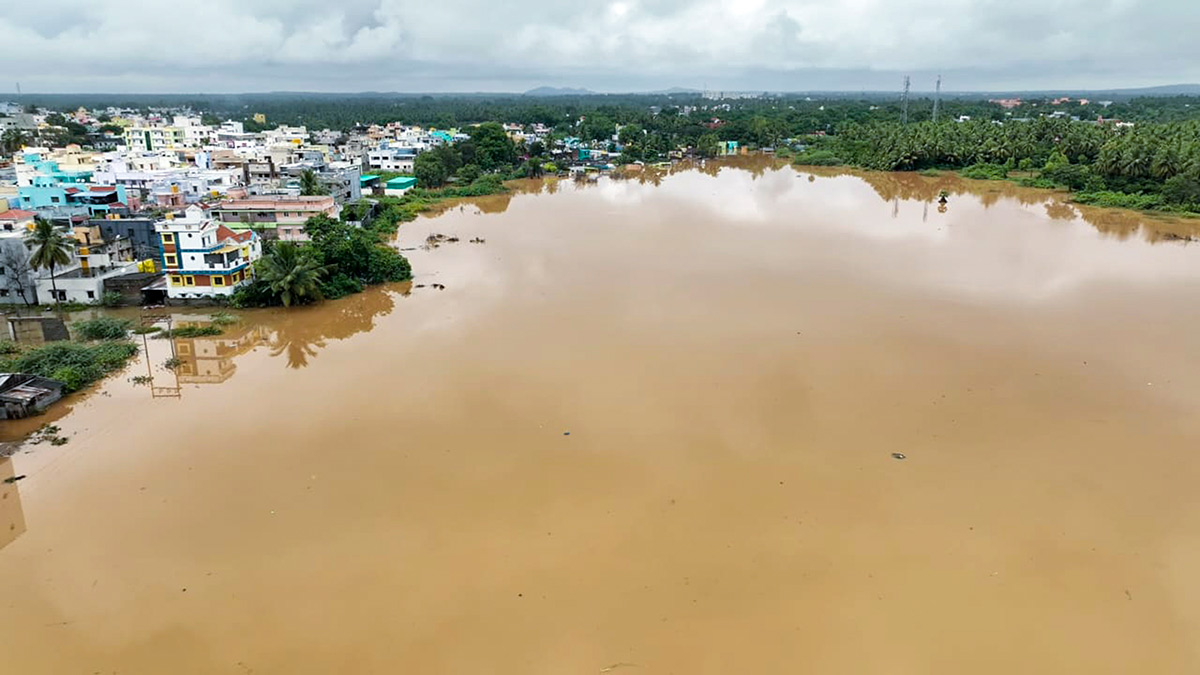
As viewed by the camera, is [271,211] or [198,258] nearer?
[198,258]

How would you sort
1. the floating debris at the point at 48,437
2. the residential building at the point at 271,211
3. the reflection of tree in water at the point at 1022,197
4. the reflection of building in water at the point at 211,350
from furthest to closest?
1. the reflection of tree in water at the point at 1022,197
2. the residential building at the point at 271,211
3. the reflection of building in water at the point at 211,350
4. the floating debris at the point at 48,437

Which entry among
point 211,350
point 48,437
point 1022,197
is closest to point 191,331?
point 211,350

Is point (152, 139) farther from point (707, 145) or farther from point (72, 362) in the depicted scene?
point (72, 362)

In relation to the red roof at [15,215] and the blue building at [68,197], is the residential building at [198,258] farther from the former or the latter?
the blue building at [68,197]

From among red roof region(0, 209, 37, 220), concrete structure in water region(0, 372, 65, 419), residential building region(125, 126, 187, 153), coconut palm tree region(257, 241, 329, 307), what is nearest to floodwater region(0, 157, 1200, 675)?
concrete structure in water region(0, 372, 65, 419)

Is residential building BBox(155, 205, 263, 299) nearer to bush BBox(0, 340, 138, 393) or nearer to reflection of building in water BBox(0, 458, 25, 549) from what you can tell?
bush BBox(0, 340, 138, 393)

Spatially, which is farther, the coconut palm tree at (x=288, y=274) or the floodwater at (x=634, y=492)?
the coconut palm tree at (x=288, y=274)

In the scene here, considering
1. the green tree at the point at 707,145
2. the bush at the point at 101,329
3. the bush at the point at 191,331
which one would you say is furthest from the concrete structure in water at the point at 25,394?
the green tree at the point at 707,145
